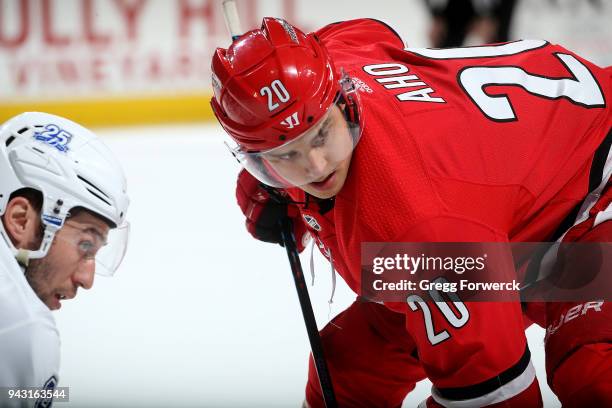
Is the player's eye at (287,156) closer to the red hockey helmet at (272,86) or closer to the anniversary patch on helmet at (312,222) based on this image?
the red hockey helmet at (272,86)

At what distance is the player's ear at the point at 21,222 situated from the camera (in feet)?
5.16

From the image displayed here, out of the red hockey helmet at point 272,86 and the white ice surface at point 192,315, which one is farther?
the white ice surface at point 192,315

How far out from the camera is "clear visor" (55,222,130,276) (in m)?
1.66

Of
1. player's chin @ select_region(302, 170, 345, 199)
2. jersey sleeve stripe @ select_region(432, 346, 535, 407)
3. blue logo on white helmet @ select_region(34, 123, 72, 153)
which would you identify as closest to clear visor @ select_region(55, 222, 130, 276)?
blue logo on white helmet @ select_region(34, 123, 72, 153)

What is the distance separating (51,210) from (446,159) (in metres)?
0.73

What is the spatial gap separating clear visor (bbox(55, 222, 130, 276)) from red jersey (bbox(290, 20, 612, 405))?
376 mm

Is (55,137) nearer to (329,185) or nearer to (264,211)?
(329,185)

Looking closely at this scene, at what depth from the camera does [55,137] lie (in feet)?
5.39

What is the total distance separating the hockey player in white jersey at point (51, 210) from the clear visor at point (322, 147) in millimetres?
321

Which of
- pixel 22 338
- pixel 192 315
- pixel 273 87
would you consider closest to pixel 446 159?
pixel 273 87

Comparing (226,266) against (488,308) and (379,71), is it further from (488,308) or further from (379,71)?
(488,308)

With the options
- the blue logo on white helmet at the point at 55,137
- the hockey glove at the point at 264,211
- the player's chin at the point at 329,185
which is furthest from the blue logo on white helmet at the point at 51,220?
the hockey glove at the point at 264,211

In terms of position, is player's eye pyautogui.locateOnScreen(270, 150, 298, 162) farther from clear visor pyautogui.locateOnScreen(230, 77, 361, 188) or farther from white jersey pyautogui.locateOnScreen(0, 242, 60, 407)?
white jersey pyautogui.locateOnScreen(0, 242, 60, 407)

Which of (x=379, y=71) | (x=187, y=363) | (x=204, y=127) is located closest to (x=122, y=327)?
(x=187, y=363)
